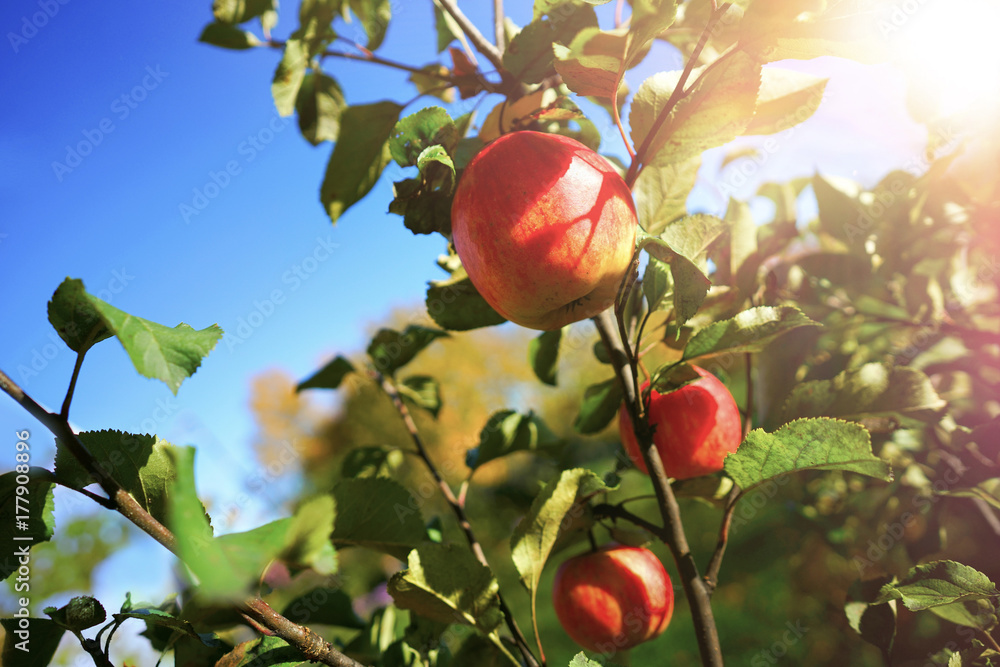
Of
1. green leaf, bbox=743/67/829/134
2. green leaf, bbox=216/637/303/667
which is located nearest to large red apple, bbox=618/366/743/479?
green leaf, bbox=743/67/829/134

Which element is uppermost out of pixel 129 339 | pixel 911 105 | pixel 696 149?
pixel 129 339

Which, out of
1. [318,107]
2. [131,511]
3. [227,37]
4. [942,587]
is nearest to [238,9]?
[227,37]

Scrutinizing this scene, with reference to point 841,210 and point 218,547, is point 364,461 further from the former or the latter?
point 841,210

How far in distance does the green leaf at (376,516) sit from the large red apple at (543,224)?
19 cm

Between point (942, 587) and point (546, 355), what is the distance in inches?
17.0

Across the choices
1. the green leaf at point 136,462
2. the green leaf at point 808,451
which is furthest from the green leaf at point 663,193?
the green leaf at point 136,462

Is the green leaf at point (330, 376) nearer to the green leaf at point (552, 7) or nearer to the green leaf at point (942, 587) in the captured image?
the green leaf at point (552, 7)

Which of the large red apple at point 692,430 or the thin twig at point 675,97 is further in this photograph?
the large red apple at point 692,430

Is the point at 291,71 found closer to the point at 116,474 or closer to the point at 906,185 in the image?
the point at 116,474

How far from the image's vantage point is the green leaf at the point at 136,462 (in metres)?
0.37

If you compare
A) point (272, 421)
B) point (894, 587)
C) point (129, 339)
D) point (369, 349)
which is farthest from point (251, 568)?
point (272, 421)

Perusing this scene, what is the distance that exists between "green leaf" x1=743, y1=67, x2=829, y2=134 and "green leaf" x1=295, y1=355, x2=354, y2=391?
660mm

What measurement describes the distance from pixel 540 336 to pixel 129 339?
48 centimetres

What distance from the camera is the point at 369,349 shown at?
85 centimetres
